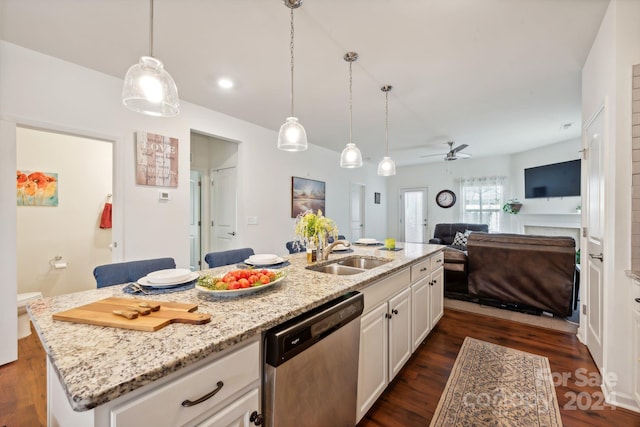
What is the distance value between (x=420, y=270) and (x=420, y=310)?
350mm

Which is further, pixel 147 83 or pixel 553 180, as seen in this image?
pixel 553 180

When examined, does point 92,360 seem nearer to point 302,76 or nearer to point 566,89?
point 302,76

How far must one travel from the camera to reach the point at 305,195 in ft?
16.9

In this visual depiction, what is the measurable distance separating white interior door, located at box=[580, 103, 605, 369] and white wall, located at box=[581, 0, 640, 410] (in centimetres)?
17

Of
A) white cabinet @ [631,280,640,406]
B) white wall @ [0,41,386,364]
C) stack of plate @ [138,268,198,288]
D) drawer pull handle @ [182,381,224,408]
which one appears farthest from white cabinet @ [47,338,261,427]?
white cabinet @ [631,280,640,406]

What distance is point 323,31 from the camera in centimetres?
209

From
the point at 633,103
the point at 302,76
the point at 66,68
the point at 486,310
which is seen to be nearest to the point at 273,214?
the point at 302,76

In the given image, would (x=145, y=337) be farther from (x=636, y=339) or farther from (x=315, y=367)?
(x=636, y=339)

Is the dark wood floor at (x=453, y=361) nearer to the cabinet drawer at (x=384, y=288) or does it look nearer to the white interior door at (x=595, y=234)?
the white interior door at (x=595, y=234)

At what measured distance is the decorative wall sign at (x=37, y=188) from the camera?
3.32 meters

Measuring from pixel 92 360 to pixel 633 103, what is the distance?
3024 mm

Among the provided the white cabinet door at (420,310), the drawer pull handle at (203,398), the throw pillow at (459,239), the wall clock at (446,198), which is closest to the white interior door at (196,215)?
the white cabinet door at (420,310)

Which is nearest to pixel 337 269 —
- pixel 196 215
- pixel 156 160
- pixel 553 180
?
pixel 156 160

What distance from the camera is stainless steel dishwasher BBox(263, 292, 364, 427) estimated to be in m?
1.00
